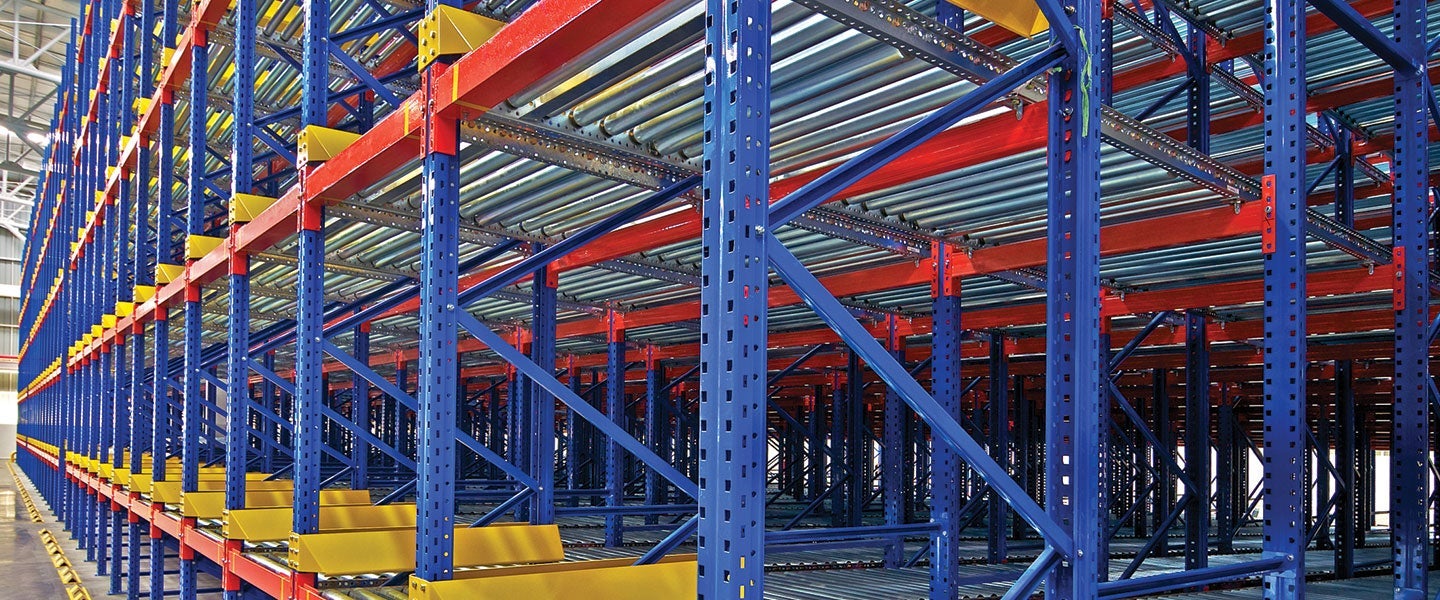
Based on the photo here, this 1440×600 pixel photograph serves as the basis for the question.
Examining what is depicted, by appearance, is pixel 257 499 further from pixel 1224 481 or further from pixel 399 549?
pixel 1224 481

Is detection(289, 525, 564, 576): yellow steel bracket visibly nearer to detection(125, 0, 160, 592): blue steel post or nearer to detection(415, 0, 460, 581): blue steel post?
detection(415, 0, 460, 581): blue steel post

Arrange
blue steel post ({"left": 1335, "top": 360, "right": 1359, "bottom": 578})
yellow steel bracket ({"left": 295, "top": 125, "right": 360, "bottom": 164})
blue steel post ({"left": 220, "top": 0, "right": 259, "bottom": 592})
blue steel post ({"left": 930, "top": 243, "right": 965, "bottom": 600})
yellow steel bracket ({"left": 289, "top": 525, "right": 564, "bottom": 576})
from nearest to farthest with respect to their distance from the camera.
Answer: yellow steel bracket ({"left": 289, "top": 525, "right": 564, "bottom": 576}) → yellow steel bracket ({"left": 295, "top": 125, "right": 360, "bottom": 164}) → blue steel post ({"left": 930, "top": 243, "right": 965, "bottom": 600}) → blue steel post ({"left": 220, "top": 0, "right": 259, "bottom": 592}) → blue steel post ({"left": 1335, "top": 360, "right": 1359, "bottom": 578})

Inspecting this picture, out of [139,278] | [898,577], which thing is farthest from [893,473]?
[139,278]

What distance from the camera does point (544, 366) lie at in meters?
8.95

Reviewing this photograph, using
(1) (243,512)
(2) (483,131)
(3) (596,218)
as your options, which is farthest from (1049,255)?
(1) (243,512)

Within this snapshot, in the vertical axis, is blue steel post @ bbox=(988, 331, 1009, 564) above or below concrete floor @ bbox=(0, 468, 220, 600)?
above

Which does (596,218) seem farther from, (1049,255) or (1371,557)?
(1371,557)

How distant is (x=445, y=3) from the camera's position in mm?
5445

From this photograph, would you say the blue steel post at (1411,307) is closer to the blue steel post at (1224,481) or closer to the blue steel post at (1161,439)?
the blue steel post at (1161,439)

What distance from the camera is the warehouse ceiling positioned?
32.1 m

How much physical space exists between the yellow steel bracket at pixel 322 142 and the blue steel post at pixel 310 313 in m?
0.19

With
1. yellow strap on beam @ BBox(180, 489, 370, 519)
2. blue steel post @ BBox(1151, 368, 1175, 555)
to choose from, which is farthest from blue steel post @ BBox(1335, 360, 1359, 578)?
yellow strap on beam @ BBox(180, 489, 370, 519)

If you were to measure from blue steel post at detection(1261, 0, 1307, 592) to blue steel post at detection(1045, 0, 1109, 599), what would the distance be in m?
1.31

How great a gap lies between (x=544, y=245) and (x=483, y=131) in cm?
310
